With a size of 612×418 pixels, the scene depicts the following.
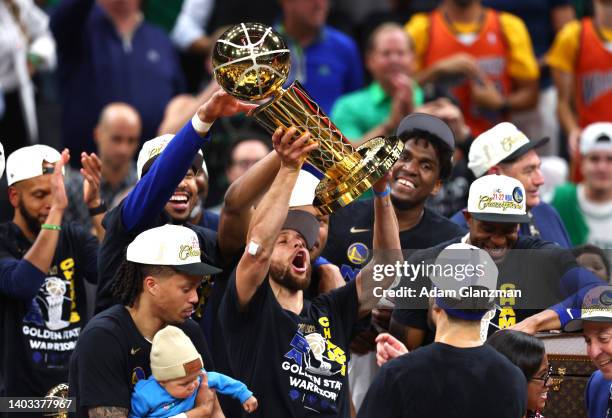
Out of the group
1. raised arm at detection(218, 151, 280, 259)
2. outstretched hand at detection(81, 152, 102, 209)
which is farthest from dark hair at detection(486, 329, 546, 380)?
outstretched hand at detection(81, 152, 102, 209)

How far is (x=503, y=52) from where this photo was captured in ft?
38.5

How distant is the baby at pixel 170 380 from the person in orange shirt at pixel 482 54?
226 inches

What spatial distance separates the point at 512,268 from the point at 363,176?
1.14 metres

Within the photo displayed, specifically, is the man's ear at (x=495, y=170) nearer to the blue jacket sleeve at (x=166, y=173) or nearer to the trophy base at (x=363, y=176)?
the trophy base at (x=363, y=176)

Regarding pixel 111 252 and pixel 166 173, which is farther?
pixel 111 252

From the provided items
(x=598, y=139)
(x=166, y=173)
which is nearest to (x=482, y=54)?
(x=598, y=139)

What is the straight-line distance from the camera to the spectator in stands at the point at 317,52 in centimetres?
1137

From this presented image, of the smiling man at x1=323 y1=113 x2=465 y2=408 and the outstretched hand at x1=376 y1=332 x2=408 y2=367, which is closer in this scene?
the outstretched hand at x1=376 y1=332 x2=408 y2=367

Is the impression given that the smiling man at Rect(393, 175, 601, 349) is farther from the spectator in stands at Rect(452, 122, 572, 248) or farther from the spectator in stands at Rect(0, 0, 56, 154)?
the spectator in stands at Rect(0, 0, 56, 154)

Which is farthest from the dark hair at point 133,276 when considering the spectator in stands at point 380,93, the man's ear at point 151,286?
the spectator in stands at point 380,93

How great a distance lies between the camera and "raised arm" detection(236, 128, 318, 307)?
20.2ft

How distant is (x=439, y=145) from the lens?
7.62m

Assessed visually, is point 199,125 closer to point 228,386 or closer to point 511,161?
point 228,386

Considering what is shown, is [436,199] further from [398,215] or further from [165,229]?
[165,229]
